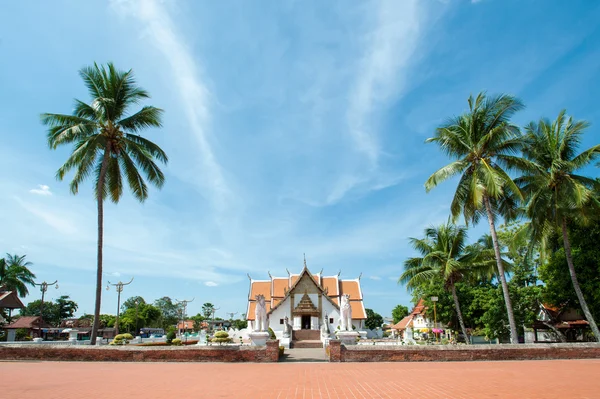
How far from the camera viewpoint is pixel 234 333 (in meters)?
38.0

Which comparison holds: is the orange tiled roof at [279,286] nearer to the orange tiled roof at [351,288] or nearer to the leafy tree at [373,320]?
the orange tiled roof at [351,288]

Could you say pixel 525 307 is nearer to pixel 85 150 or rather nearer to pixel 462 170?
pixel 462 170

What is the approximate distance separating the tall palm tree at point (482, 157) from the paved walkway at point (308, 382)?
6.86m

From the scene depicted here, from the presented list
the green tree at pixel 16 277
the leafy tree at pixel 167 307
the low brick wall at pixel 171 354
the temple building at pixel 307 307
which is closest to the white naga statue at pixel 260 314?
the low brick wall at pixel 171 354

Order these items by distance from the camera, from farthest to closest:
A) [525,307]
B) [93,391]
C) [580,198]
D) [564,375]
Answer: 1. [525,307]
2. [580,198]
3. [564,375]
4. [93,391]

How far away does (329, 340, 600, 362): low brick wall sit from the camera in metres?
13.6

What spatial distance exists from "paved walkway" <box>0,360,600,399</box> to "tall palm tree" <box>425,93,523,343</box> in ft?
22.5

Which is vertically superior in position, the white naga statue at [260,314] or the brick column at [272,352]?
the white naga statue at [260,314]

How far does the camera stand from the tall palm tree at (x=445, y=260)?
24.1m

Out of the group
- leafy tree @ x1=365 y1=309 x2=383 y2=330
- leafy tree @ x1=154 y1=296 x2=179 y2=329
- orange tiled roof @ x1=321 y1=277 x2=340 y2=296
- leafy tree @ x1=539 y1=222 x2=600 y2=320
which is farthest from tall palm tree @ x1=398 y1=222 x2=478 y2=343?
leafy tree @ x1=154 y1=296 x2=179 y2=329

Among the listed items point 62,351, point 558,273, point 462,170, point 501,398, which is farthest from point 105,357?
point 558,273

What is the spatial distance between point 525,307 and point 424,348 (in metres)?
13.1

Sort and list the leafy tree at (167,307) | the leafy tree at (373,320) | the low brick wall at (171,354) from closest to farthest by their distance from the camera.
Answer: the low brick wall at (171,354), the leafy tree at (373,320), the leafy tree at (167,307)

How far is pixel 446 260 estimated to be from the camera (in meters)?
24.5
